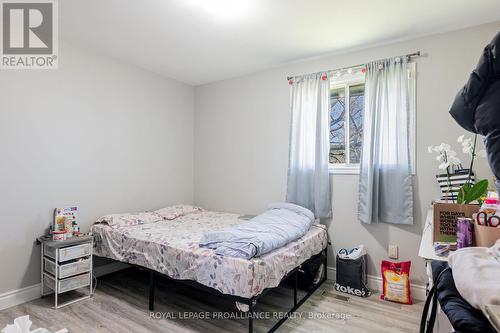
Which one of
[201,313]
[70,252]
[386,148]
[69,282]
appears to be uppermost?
[386,148]

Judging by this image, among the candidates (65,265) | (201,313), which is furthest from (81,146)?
(201,313)

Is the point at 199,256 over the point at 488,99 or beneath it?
beneath

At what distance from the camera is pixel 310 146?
3.21 metres

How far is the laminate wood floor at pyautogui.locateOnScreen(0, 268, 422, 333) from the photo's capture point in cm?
218

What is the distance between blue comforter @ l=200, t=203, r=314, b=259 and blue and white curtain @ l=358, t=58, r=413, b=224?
685mm

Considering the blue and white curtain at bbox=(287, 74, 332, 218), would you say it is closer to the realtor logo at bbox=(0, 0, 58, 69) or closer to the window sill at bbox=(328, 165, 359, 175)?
the window sill at bbox=(328, 165, 359, 175)

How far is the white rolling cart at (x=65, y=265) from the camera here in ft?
8.05

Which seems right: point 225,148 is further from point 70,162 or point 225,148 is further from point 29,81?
point 29,81

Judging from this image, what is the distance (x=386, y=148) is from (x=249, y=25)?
175 cm

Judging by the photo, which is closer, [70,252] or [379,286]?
[70,252]

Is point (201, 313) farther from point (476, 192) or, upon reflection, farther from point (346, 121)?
point (346, 121)

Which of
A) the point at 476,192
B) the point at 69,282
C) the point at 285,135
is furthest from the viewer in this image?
the point at 285,135

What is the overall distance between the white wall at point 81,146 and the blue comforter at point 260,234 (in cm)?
159

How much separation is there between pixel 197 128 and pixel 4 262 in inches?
106
